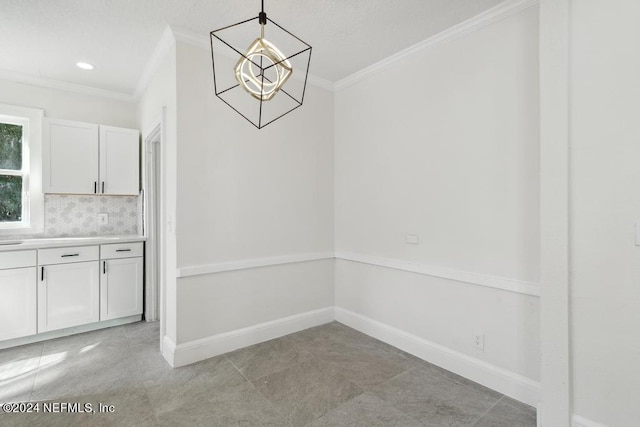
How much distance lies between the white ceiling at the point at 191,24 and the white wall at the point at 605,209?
2.84ft

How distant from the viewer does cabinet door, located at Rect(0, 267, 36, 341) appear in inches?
113

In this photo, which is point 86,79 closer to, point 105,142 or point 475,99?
point 105,142

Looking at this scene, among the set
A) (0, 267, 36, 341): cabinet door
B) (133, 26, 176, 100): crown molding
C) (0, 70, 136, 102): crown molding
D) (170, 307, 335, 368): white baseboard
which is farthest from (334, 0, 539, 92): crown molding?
(0, 267, 36, 341): cabinet door

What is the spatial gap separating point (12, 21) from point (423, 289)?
12.6ft

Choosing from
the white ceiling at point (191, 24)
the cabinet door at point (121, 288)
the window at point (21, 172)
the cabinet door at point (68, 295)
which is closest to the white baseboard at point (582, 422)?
the white ceiling at point (191, 24)

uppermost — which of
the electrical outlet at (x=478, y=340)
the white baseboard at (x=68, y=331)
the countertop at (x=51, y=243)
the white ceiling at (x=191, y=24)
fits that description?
the white ceiling at (x=191, y=24)

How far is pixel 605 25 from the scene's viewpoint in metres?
1.62

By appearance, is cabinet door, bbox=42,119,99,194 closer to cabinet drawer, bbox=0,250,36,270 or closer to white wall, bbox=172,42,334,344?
cabinet drawer, bbox=0,250,36,270

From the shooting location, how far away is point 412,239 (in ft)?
9.19

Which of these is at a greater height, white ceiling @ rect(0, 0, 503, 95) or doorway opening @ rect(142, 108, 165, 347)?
white ceiling @ rect(0, 0, 503, 95)

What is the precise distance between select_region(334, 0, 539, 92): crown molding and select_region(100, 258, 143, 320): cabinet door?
125 inches

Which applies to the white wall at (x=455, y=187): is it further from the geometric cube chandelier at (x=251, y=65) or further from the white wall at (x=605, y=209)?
the geometric cube chandelier at (x=251, y=65)

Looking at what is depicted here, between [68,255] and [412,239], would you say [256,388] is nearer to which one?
[412,239]

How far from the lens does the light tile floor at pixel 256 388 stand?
76.5 inches
